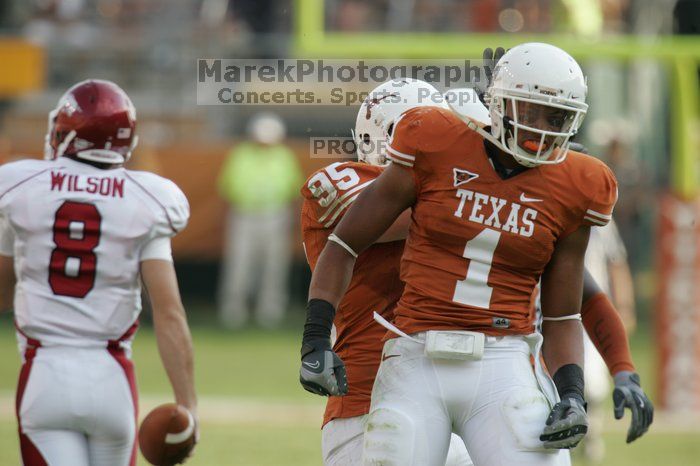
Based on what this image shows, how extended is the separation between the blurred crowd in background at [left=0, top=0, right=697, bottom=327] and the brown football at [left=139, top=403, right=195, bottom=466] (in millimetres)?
7330

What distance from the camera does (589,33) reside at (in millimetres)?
10148

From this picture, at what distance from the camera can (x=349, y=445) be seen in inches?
144

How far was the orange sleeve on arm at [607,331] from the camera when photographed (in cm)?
383

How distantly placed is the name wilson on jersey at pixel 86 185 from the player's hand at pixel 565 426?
147 cm

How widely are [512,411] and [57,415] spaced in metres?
1.34

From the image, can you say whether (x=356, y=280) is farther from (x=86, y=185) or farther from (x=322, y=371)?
(x=86, y=185)

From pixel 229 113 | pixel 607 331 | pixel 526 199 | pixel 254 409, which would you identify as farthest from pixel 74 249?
pixel 229 113

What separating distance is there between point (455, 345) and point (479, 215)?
1.20ft

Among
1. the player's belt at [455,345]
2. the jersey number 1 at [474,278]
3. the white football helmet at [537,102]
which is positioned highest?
the white football helmet at [537,102]

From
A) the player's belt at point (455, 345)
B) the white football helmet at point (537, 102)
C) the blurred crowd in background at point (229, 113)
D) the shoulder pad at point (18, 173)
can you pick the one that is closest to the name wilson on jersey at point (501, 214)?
the white football helmet at point (537, 102)

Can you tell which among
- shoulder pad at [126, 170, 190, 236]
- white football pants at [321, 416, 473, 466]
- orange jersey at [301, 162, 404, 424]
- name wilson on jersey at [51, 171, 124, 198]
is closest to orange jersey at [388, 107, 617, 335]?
orange jersey at [301, 162, 404, 424]

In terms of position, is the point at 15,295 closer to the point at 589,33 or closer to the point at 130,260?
the point at 130,260

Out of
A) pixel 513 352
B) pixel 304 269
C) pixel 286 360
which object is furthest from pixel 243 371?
pixel 513 352

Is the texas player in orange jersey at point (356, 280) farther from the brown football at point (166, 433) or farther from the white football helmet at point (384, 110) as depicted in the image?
the brown football at point (166, 433)
